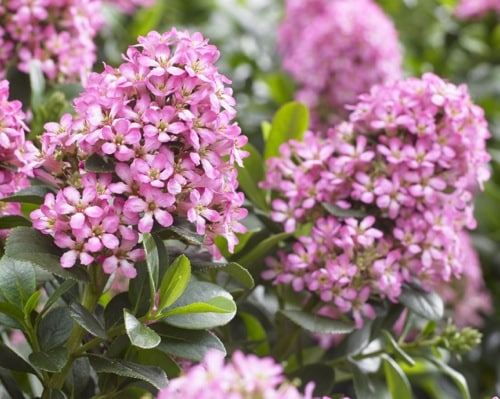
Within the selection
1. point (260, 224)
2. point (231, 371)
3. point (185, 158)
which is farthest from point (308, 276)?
point (231, 371)

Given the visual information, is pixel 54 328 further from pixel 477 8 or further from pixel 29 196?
pixel 477 8

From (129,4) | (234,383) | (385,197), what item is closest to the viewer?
(234,383)

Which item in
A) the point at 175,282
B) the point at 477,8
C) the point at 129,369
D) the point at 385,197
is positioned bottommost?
the point at 129,369

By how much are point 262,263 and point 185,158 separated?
1.11ft

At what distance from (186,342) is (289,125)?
52cm

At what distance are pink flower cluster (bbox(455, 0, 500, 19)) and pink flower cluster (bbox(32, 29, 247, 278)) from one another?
63.6 inches

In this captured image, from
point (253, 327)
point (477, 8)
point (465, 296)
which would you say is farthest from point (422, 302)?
point (477, 8)

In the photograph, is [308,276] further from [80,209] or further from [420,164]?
[80,209]

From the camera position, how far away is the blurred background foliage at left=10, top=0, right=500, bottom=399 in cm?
207

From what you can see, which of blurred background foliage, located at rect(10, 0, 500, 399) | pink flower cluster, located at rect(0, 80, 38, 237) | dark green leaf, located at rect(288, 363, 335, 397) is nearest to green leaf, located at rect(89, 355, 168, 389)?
pink flower cluster, located at rect(0, 80, 38, 237)

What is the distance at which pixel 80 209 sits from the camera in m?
0.93

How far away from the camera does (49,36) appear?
141cm

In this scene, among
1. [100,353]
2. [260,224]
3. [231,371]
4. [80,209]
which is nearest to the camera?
[231,371]

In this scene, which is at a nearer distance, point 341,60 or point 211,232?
point 211,232
